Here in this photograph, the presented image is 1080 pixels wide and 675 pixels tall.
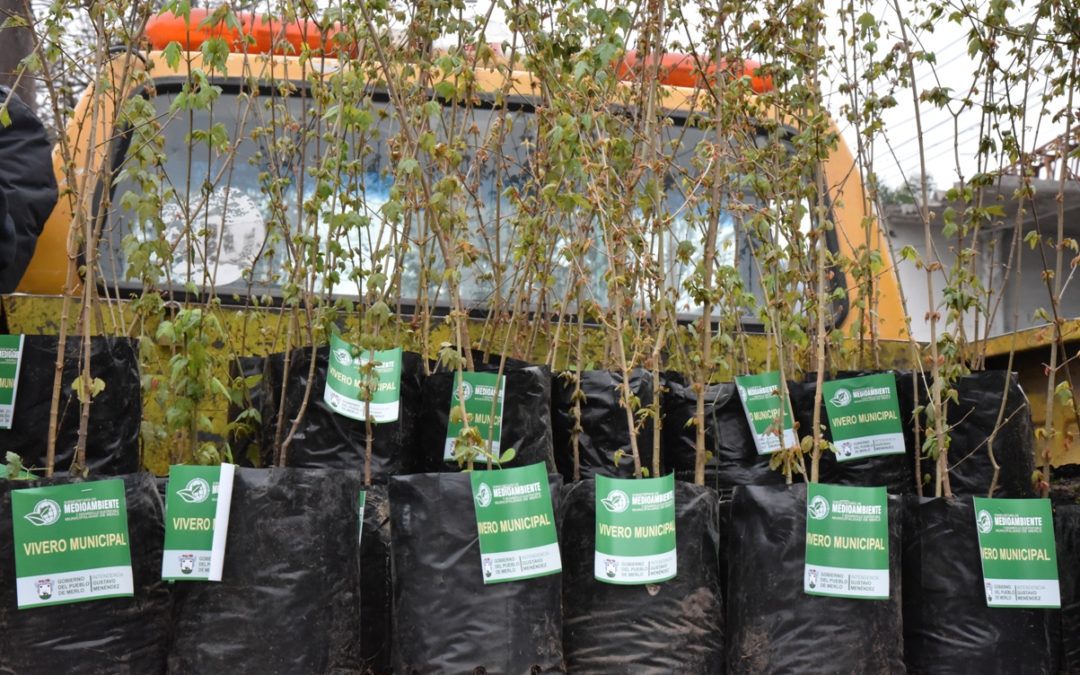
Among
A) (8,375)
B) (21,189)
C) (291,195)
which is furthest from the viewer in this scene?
(291,195)

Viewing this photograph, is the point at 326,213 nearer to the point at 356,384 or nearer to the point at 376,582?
the point at 356,384

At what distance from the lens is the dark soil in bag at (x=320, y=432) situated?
257 centimetres

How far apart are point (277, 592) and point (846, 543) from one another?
1188 millimetres

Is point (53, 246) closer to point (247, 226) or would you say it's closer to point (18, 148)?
point (18, 148)

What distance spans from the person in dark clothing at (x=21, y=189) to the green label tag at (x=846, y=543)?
229 cm

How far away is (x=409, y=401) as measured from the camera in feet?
8.80

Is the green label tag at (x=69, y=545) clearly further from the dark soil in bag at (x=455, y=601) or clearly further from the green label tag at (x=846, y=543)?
the green label tag at (x=846, y=543)

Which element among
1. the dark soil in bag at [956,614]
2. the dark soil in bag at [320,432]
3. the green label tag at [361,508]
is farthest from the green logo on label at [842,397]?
the green label tag at [361,508]

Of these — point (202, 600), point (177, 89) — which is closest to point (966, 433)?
point (202, 600)

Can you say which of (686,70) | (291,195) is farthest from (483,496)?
(686,70)

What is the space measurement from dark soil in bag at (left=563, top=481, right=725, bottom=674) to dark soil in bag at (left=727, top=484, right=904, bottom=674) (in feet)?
0.20

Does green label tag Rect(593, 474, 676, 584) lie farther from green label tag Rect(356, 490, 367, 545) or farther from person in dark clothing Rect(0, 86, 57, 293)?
person in dark clothing Rect(0, 86, 57, 293)

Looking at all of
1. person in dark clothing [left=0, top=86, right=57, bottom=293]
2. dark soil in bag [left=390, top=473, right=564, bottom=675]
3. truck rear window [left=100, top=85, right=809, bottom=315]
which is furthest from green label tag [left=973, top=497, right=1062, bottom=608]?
person in dark clothing [left=0, top=86, right=57, bottom=293]

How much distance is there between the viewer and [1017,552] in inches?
97.3
